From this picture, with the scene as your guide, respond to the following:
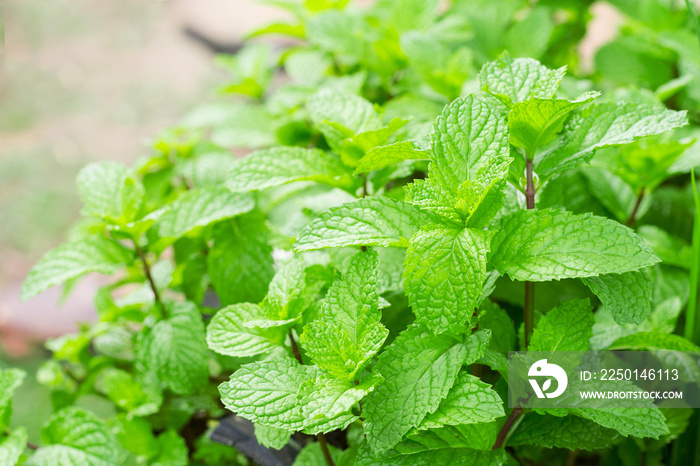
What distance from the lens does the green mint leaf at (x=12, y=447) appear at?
0.81 meters

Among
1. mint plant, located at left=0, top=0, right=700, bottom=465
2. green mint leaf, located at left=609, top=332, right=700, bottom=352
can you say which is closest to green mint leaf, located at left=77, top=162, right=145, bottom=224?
mint plant, located at left=0, top=0, right=700, bottom=465

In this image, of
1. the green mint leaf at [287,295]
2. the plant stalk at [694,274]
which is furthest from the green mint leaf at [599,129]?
the green mint leaf at [287,295]

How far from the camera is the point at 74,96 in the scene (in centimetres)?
278

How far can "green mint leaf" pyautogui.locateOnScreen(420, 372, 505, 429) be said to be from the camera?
0.58m

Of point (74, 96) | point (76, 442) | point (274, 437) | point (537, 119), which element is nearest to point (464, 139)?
point (537, 119)

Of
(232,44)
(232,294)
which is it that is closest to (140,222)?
(232,294)

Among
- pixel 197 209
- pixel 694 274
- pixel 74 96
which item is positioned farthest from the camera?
pixel 74 96

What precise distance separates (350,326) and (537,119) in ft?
1.05

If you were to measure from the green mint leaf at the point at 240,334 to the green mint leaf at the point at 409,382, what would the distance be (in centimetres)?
16

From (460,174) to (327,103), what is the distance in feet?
1.02

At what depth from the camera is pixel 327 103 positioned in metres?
0.90

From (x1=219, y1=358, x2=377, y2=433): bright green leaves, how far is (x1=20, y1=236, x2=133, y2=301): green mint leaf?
35 cm

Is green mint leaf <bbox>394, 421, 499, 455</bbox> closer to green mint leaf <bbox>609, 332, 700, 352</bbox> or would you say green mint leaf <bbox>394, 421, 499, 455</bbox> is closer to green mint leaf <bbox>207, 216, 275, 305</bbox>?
green mint leaf <bbox>609, 332, 700, 352</bbox>

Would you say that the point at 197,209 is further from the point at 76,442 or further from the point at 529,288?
the point at 529,288
